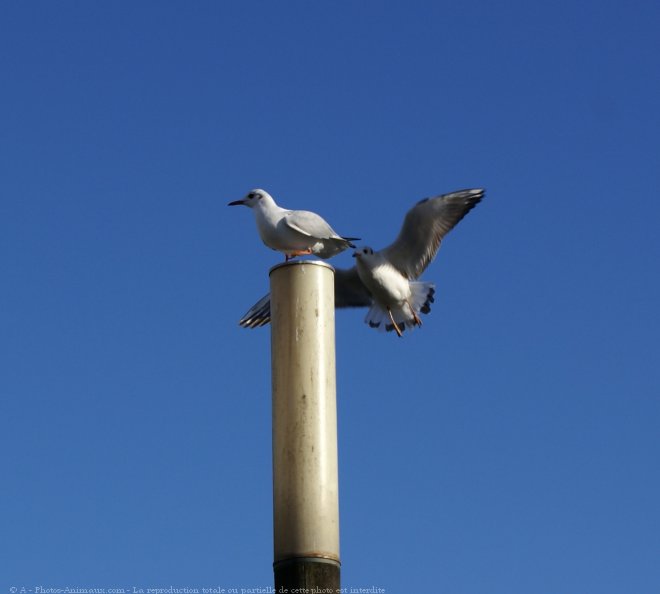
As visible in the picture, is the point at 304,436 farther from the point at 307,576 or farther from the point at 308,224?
the point at 308,224

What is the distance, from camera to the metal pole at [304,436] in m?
4.66

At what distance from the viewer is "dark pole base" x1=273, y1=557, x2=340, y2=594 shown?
4.55 meters

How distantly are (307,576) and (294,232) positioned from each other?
643 cm

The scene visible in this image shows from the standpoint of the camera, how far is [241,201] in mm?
12117

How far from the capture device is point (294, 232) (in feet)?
35.5

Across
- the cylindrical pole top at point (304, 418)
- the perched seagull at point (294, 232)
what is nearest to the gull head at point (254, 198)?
the perched seagull at point (294, 232)

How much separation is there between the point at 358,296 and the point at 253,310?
200 cm

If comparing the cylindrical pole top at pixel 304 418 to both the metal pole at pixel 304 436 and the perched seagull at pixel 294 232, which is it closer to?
the metal pole at pixel 304 436

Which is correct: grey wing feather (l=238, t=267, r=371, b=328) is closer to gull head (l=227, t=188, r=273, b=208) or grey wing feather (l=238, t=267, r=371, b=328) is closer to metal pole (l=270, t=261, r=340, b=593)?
gull head (l=227, t=188, r=273, b=208)

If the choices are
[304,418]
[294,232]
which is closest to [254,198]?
[294,232]

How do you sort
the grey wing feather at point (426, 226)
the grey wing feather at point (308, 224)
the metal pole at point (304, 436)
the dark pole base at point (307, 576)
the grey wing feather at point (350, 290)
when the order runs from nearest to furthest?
1. the dark pole base at point (307, 576)
2. the metal pole at point (304, 436)
3. the grey wing feather at point (308, 224)
4. the grey wing feather at point (426, 226)
5. the grey wing feather at point (350, 290)

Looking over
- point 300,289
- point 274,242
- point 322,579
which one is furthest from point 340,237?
point 322,579

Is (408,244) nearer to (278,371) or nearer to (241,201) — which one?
(241,201)

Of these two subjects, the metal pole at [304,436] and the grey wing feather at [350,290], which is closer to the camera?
the metal pole at [304,436]
